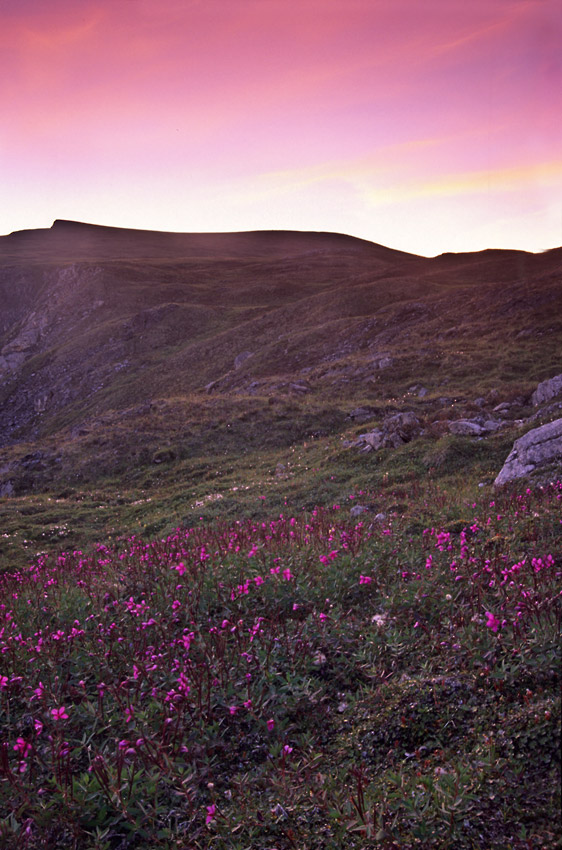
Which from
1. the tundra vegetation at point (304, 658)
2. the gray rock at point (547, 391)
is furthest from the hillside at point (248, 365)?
the tundra vegetation at point (304, 658)

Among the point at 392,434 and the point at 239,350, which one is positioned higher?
the point at 239,350

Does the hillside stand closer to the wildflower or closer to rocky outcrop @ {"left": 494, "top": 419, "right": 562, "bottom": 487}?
rocky outcrop @ {"left": 494, "top": 419, "right": 562, "bottom": 487}

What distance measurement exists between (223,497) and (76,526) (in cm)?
529

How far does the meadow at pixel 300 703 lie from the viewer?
10.4 ft

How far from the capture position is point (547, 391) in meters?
19.7

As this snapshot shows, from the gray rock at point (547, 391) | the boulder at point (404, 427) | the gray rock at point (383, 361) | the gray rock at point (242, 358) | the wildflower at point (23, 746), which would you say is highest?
the gray rock at point (242, 358)

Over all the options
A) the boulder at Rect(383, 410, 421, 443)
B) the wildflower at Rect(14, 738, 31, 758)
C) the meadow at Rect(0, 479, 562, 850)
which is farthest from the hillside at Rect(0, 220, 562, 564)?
the wildflower at Rect(14, 738, 31, 758)

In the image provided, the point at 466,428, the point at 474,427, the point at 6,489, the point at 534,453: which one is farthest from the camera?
the point at 6,489

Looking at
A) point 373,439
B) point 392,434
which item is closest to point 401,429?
point 392,434

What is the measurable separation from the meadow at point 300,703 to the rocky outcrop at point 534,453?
4022 millimetres

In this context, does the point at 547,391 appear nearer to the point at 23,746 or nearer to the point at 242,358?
the point at 23,746

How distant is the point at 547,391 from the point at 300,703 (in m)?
18.5

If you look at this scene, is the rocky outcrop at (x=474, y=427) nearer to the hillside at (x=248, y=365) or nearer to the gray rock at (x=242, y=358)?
the hillside at (x=248, y=365)

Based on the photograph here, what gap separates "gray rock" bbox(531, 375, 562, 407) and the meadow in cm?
1400
